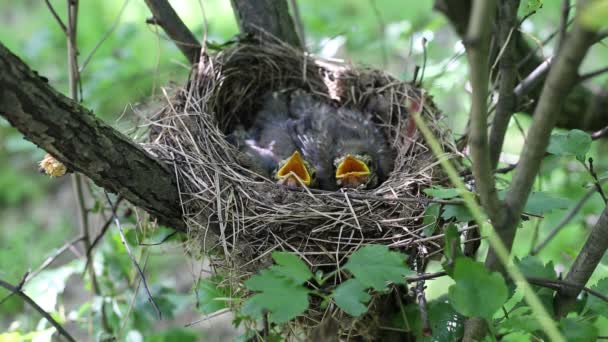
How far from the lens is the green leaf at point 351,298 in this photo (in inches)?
48.7

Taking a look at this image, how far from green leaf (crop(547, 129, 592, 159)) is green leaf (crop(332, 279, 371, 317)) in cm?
63

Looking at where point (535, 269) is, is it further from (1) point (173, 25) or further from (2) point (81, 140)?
(1) point (173, 25)

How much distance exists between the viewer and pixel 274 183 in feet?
7.48

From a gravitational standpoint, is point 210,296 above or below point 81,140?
below

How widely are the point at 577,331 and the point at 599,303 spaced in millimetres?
129

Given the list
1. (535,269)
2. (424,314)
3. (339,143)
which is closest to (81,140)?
(424,314)

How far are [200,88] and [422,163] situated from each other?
0.97 metres

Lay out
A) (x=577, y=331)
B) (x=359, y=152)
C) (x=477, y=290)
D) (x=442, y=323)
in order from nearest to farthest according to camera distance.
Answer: (x=477, y=290), (x=577, y=331), (x=442, y=323), (x=359, y=152)

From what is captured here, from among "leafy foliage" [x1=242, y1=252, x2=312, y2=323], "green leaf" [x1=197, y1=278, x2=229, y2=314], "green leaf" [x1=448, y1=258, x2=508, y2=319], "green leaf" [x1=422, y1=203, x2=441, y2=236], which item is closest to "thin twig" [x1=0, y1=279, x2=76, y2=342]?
"green leaf" [x1=197, y1=278, x2=229, y2=314]

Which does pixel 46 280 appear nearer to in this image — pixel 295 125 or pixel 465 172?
pixel 295 125

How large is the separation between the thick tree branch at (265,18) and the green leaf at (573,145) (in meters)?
1.32

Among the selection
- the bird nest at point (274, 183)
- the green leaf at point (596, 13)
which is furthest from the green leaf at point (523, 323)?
the green leaf at point (596, 13)

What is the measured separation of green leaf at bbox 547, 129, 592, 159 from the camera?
1.51 m

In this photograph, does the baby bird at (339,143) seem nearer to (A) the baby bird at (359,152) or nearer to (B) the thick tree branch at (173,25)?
(A) the baby bird at (359,152)
